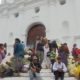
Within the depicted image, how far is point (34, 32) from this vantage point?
3106 centimetres

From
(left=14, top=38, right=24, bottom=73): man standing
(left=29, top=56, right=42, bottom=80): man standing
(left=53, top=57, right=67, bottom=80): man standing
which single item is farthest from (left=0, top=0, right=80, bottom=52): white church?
(left=53, top=57, right=67, bottom=80): man standing

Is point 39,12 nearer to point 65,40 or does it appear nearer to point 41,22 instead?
point 41,22

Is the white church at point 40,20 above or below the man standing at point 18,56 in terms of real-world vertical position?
above

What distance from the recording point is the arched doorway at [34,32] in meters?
30.3

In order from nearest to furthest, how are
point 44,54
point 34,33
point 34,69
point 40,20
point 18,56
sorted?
point 34,69
point 18,56
point 44,54
point 40,20
point 34,33

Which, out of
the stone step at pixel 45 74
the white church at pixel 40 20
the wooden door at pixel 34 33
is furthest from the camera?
the wooden door at pixel 34 33

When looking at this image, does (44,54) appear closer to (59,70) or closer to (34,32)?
(59,70)

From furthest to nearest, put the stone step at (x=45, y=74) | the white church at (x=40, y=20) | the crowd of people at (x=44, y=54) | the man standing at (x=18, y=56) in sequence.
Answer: the white church at (x=40, y=20)
the man standing at (x=18, y=56)
the crowd of people at (x=44, y=54)
the stone step at (x=45, y=74)

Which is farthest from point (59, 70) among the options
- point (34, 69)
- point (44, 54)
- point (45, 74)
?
point (44, 54)

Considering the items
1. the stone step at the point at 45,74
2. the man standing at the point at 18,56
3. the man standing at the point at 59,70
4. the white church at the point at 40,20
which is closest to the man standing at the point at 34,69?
the man standing at the point at 59,70

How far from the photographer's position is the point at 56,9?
95.8ft

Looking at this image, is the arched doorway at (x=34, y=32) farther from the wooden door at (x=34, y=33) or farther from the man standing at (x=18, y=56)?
the man standing at (x=18, y=56)

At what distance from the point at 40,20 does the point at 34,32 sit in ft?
5.44

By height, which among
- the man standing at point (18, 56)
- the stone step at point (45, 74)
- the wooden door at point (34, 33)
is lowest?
the stone step at point (45, 74)
